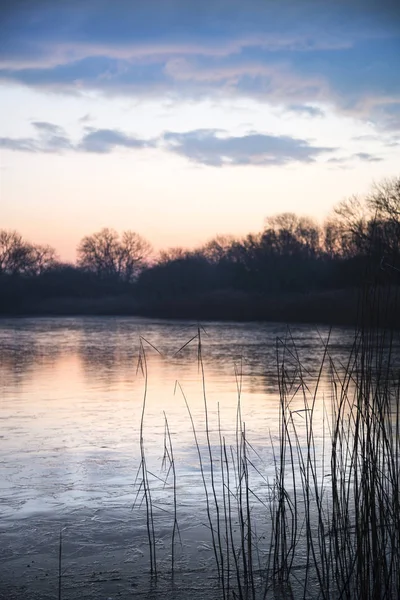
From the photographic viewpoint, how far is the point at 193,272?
71812 millimetres

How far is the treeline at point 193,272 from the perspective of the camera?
161 feet

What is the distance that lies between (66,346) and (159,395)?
11.8 m

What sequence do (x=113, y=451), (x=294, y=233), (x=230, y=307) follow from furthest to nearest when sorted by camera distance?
(x=294, y=233) < (x=230, y=307) < (x=113, y=451)

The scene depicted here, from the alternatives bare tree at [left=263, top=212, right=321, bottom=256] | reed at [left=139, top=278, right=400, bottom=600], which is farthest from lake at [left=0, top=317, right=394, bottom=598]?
bare tree at [left=263, top=212, right=321, bottom=256]

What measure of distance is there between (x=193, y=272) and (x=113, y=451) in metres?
64.1

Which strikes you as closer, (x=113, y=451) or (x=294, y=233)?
(x=113, y=451)

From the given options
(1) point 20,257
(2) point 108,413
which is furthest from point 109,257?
(2) point 108,413

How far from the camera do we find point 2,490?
6262mm

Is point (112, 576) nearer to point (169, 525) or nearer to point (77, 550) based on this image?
point (77, 550)

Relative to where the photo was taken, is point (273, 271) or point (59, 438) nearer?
point (59, 438)

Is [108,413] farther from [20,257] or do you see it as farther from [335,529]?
[20,257]

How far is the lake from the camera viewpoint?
192 inches

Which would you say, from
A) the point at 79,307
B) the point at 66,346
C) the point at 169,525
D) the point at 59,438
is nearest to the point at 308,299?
the point at 66,346

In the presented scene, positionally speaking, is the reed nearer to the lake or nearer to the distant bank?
the lake
